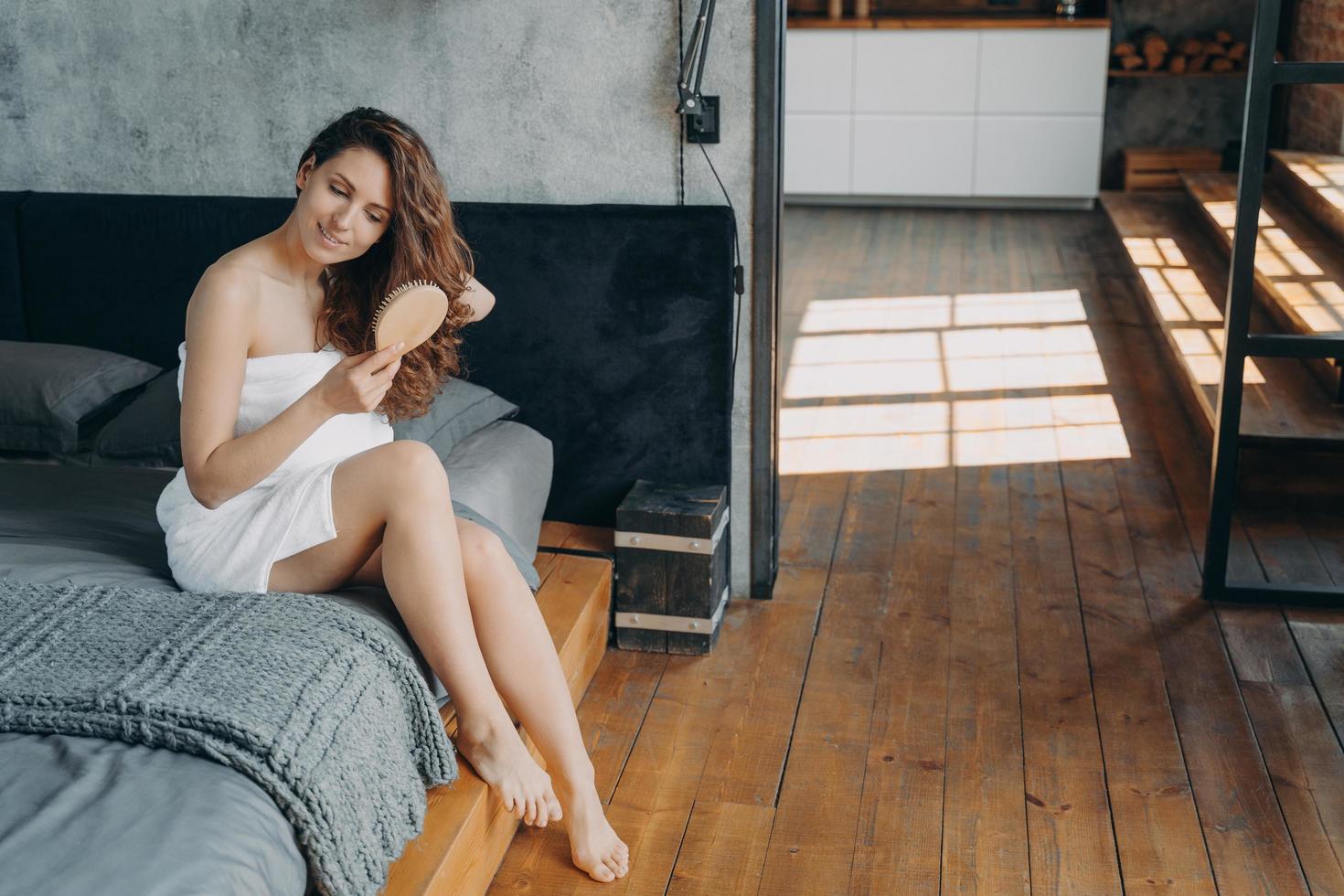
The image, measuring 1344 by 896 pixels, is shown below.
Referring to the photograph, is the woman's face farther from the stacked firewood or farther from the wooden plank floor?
the stacked firewood

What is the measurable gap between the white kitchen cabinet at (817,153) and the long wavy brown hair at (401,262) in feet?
17.2

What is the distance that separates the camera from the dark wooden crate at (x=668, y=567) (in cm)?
252

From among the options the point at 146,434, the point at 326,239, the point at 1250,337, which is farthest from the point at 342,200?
the point at 1250,337

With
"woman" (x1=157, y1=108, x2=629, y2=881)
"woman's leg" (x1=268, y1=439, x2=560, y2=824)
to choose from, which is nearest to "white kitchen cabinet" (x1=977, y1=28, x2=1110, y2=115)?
"woman" (x1=157, y1=108, x2=629, y2=881)

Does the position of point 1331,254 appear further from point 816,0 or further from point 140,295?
point 816,0

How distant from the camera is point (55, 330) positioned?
290 centimetres

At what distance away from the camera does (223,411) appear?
178cm

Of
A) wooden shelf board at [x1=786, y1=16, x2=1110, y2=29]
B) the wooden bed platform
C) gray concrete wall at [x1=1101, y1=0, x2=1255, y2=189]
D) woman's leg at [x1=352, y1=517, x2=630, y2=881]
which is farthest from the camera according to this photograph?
gray concrete wall at [x1=1101, y1=0, x2=1255, y2=189]

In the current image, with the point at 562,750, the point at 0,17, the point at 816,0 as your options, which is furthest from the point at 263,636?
the point at 816,0

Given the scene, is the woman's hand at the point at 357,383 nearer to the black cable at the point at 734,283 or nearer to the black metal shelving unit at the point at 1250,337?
the black cable at the point at 734,283

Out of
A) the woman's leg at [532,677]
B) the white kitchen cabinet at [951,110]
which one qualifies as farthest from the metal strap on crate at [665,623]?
the white kitchen cabinet at [951,110]

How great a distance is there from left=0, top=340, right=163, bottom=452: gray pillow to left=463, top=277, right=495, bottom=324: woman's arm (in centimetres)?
90

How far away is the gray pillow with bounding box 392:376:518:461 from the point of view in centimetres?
245

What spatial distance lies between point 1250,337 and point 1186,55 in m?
4.96
